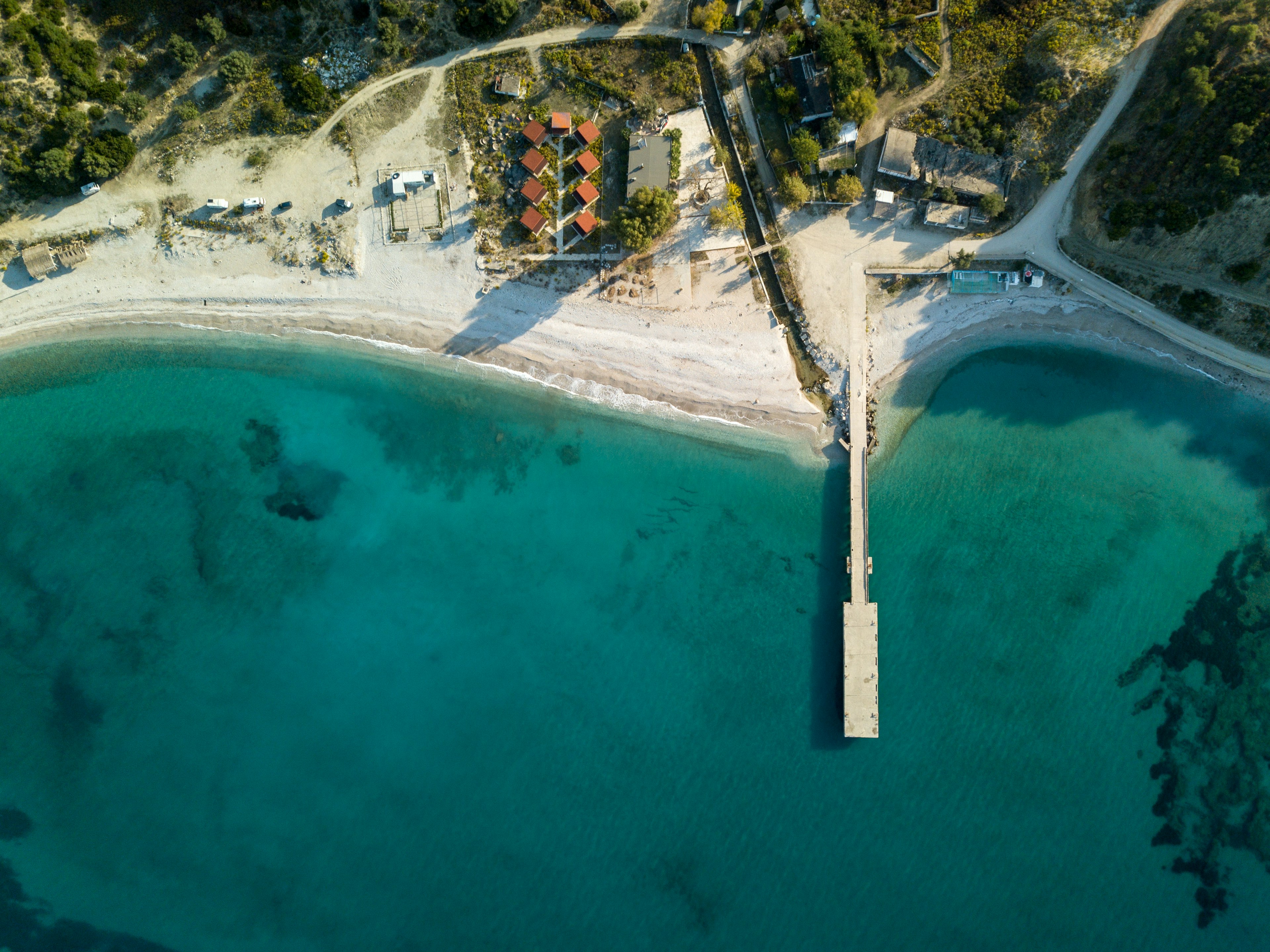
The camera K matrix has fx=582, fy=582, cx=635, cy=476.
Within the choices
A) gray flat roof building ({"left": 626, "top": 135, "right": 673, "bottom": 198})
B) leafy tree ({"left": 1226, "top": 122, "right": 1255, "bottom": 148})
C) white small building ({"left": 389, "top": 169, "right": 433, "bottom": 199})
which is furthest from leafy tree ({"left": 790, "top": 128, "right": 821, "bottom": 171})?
white small building ({"left": 389, "top": 169, "right": 433, "bottom": 199})

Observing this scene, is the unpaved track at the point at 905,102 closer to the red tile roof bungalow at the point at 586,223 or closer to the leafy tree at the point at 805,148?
the leafy tree at the point at 805,148

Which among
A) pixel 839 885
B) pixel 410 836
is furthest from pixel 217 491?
pixel 839 885

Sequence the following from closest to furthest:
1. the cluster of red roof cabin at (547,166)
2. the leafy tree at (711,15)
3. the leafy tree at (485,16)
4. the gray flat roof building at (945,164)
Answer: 1. the leafy tree at (711,15)
2. the leafy tree at (485,16)
3. the gray flat roof building at (945,164)
4. the cluster of red roof cabin at (547,166)

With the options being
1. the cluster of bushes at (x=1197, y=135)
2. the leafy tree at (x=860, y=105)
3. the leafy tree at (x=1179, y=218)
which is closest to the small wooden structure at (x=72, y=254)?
the leafy tree at (x=860, y=105)

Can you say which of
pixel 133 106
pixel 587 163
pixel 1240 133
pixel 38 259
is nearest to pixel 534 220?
pixel 587 163

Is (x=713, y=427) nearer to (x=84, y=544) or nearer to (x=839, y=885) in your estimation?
(x=839, y=885)

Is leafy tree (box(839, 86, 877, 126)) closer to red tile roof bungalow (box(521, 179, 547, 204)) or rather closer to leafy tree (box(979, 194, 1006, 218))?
leafy tree (box(979, 194, 1006, 218))

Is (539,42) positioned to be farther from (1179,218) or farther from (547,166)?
(1179,218)
